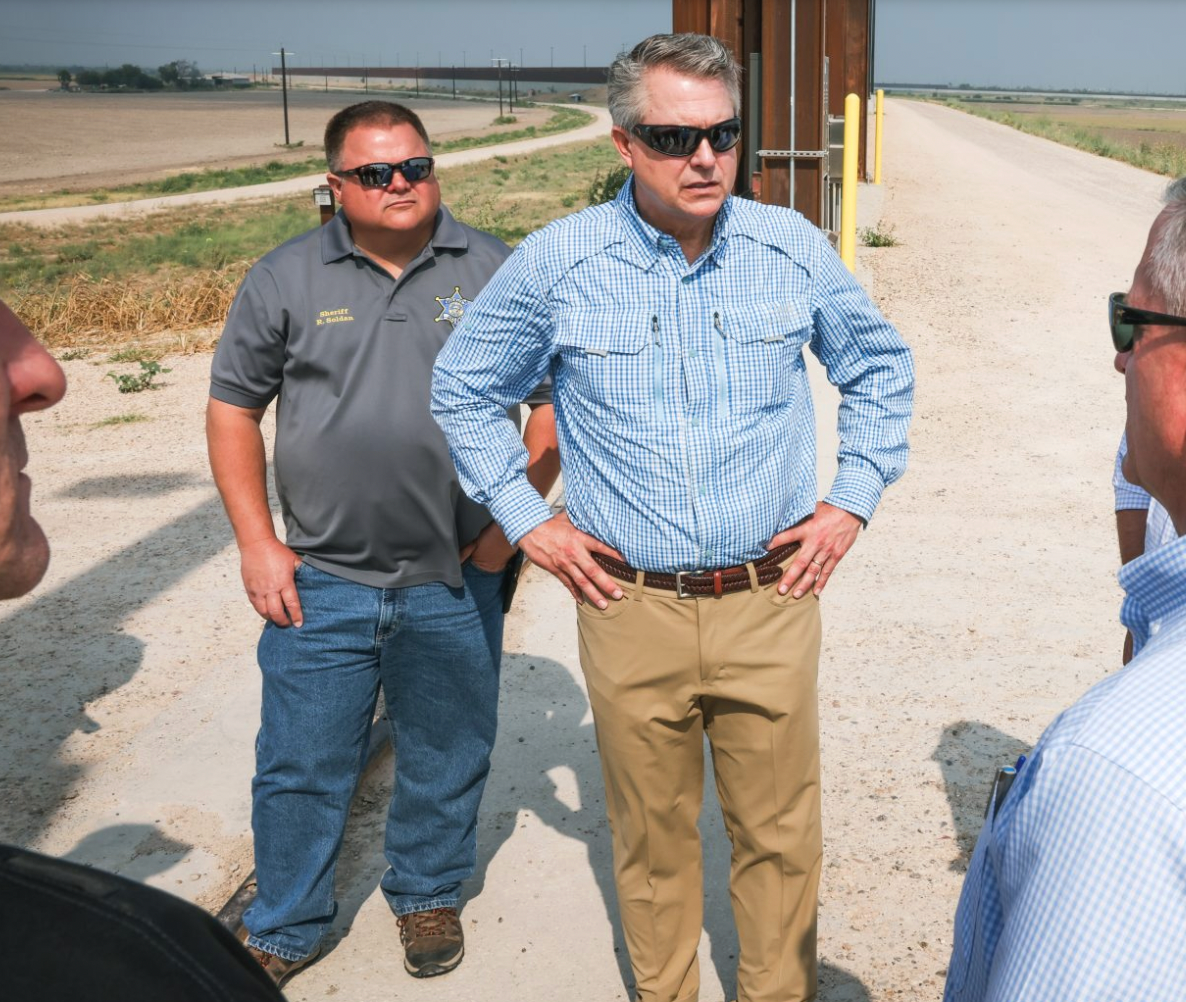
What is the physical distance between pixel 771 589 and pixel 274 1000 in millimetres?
1935

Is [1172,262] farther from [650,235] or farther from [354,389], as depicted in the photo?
[354,389]

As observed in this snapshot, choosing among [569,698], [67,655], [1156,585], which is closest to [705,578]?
[1156,585]

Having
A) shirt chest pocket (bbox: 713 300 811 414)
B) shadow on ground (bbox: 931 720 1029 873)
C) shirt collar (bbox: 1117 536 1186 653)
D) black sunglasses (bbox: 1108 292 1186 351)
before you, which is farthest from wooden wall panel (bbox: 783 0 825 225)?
shirt collar (bbox: 1117 536 1186 653)

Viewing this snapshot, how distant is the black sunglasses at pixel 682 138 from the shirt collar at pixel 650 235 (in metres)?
0.09

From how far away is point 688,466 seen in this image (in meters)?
2.68

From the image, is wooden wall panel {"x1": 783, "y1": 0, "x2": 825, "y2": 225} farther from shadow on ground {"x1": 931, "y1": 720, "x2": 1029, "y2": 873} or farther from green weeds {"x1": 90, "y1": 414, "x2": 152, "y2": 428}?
shadow on ground {"x1": 931, "y1": 720, "x2": 1029, "y2": 873}

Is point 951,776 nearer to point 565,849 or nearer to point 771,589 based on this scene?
point 565,849

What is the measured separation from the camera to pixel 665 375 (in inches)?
106

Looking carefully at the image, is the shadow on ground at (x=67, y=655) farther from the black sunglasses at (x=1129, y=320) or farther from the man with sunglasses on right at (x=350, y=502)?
the black sunglasses at (x=1129, y=320)

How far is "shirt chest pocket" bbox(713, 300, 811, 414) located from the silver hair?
134cm

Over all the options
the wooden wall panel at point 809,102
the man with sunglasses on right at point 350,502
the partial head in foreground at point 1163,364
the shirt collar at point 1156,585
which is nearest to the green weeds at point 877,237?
the wooden wall panel at point 809,102

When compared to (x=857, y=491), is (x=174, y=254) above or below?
below

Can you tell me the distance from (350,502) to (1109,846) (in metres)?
2.32

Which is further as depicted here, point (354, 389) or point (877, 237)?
point (877, 237)
